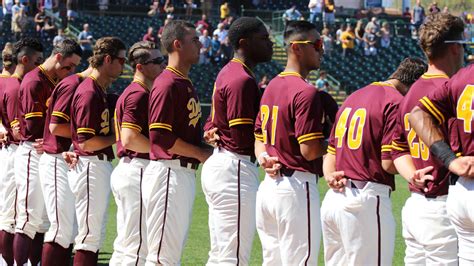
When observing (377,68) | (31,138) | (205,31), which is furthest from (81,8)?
(31,138)

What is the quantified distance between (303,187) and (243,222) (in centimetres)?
70

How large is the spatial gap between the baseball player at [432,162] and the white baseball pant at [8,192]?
490cm

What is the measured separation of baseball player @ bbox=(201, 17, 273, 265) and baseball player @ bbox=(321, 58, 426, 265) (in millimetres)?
868

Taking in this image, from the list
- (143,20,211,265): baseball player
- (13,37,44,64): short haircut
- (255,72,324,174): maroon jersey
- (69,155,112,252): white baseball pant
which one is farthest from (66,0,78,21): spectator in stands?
(255,72,324,174): maroon jersey

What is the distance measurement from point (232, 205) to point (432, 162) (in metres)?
1.75

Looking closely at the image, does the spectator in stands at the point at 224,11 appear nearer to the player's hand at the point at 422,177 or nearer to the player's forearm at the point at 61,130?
the player's forearm at the point at 61,130

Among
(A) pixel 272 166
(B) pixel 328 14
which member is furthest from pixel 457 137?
(B) pixel 328 14

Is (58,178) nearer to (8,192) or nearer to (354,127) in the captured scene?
(8,192)

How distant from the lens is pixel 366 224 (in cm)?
591

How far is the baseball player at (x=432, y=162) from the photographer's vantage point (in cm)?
541

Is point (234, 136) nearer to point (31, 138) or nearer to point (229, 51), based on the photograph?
point (31, 138)

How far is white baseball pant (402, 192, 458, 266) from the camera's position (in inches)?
218

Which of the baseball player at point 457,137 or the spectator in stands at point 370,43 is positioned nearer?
the baseball player at point 457,137

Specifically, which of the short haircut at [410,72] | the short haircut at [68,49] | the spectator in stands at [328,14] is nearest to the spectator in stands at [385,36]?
the spectator in stands at [328,14]
